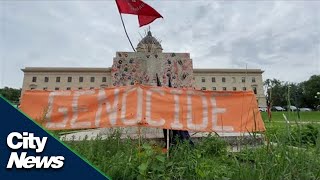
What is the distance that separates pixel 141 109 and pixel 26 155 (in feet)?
7.57

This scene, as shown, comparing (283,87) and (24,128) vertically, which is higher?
(283,87)

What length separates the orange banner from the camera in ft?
12.8

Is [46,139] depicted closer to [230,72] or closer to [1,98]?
[1,98]

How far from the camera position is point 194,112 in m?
4.08

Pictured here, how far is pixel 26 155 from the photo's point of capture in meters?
1.68

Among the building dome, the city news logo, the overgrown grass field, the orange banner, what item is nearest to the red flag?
the building dome

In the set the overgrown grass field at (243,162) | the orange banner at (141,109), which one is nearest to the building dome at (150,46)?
the orange banner at (141,109)

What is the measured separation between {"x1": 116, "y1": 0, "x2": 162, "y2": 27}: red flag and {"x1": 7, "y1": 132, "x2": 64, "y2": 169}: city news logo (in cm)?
535

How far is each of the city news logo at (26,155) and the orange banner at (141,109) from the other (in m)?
2.10

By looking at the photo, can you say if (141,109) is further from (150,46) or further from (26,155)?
(150,46)

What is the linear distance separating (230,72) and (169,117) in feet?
202

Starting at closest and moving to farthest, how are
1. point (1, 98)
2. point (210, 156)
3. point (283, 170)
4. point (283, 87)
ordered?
point (1, 98) < point (283, 170) < point (283, 87) < point (210, 156)

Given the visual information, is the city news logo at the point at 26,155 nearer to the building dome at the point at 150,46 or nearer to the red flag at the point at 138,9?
the red flag at the point at 138,9

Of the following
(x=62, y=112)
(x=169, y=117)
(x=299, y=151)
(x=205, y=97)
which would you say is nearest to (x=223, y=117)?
(x=205, y=97)
